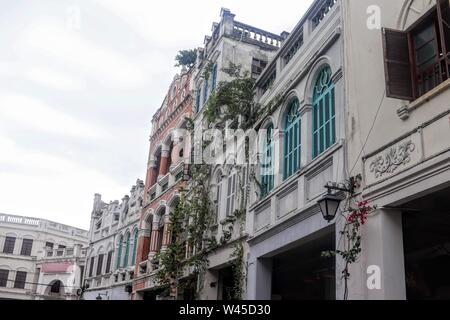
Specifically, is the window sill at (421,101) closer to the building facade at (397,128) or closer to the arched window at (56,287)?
the building facade at (397,128)

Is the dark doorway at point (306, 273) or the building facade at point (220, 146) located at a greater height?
the building facade at point (220, 146)

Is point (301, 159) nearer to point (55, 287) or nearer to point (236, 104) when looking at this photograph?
point (236, 104)

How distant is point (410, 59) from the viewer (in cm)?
759

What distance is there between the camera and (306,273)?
13680 mm

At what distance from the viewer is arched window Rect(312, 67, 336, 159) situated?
9883mm

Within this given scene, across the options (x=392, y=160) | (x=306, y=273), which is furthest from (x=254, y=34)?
(x=392, y=160)

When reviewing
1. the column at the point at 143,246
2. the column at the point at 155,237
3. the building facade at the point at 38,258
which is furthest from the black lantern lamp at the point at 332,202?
the building facade at the point at 38,258

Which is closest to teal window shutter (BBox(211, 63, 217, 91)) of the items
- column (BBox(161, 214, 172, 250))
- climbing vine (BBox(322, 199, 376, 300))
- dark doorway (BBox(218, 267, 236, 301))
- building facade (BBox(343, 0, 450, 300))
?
column (BBox(161, 214, 172, 250))

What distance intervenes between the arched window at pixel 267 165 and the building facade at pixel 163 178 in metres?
6.71

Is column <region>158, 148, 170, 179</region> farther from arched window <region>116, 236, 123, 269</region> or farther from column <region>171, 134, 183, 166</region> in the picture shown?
arched window <region>116, 236, 123, 269</region>

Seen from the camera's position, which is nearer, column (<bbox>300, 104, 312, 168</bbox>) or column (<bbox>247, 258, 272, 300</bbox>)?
column (<bbox>300, 104, 312, 168</bbox>)

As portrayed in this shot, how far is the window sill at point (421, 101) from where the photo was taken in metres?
6.73

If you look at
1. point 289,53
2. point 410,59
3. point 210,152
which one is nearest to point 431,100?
point 410,59

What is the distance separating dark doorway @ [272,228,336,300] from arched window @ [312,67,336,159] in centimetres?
193
